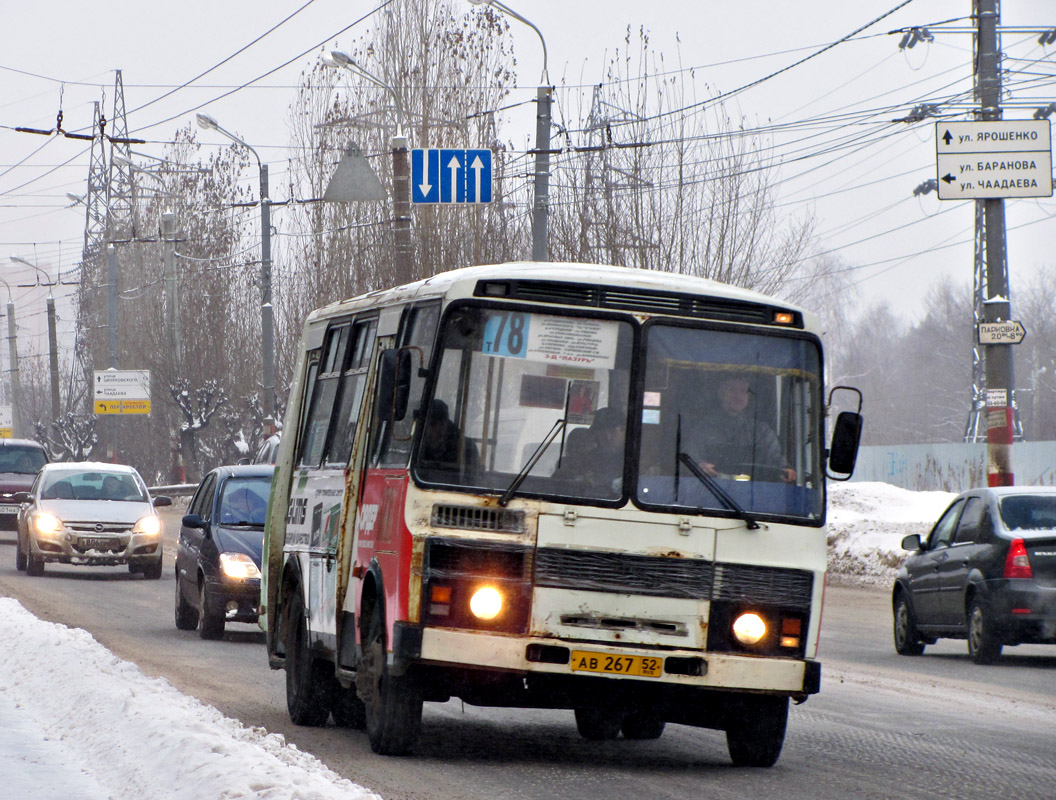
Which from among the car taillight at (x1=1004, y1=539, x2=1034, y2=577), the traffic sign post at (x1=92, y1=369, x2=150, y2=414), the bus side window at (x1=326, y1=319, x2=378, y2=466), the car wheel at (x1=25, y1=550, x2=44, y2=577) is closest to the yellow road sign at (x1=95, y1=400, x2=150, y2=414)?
the traffic sign post at (x1=92, y1=369, x2=150, y2=414)

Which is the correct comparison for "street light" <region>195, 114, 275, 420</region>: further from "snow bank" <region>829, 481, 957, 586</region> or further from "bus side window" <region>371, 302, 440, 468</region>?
"bus side window" <region>371, 302, 440, 468</region>

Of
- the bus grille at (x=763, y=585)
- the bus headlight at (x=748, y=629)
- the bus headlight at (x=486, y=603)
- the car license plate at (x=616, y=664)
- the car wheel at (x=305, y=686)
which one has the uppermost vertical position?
the bus grille at (x=763, y=585)

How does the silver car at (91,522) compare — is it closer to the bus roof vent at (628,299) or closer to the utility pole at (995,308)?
the utility pole at (995,308)

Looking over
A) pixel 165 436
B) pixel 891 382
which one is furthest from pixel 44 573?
pixel 891 382

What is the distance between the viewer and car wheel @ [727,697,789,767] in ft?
29.5

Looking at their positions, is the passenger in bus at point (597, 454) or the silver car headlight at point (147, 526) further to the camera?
the silver car headlight at point (147, 526)

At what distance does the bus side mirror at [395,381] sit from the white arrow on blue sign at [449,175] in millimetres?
17754

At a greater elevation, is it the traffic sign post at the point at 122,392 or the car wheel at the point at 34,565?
the traffic sign post at the point at 122,392

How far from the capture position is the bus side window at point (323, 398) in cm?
1087

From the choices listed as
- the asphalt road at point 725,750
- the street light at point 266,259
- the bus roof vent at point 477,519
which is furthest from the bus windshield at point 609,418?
the street light at point 266,259

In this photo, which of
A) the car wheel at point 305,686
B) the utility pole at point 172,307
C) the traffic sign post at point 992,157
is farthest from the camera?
the utility pole at point 172,307

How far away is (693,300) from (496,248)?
33.0 m

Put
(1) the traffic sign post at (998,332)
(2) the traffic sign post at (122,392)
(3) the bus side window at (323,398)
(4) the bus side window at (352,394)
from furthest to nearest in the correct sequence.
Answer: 1. (2) the traffic sign post at (122,392)
2. (1) the traffic sign post at (998,332)
3. (3) the bus side window at (323,398)
4. (4) the bus side window at (352,394)

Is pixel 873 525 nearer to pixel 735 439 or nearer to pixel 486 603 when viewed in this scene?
pixel 735 439
